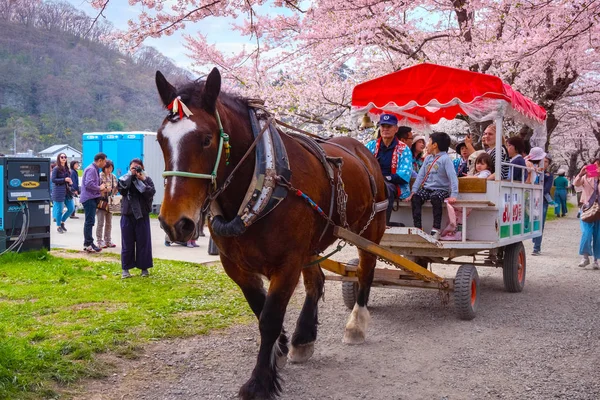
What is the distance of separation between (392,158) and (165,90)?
3276 mm

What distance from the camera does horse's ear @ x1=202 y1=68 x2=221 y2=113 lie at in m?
3.13

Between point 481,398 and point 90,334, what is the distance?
3.34m

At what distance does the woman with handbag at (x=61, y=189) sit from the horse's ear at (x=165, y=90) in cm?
1077

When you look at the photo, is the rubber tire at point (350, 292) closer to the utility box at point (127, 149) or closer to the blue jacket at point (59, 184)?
the blue jacket at point (59, 184)

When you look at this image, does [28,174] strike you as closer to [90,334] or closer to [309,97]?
[90,334]

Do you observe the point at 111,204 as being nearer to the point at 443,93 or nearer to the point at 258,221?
the point at 443,93

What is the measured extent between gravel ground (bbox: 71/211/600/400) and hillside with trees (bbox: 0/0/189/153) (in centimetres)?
4297

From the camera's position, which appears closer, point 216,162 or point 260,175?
point 216,162

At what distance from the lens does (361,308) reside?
5.19 m

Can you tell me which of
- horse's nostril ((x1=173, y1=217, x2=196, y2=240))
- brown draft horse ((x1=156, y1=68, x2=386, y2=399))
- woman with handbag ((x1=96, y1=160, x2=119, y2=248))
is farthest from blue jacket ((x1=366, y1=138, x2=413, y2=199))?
woman with handbag ((x1=96, y1=160, x2=119, y2=248))

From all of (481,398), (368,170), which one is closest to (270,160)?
(368,170)

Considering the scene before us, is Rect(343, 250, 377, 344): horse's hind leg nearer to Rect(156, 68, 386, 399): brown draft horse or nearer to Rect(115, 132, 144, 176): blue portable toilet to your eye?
Rect(156, 68, 386, 399): brown draft horse

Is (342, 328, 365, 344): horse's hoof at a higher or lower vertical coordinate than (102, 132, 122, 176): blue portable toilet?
lower

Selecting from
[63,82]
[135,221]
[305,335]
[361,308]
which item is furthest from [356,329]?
[63,82]
